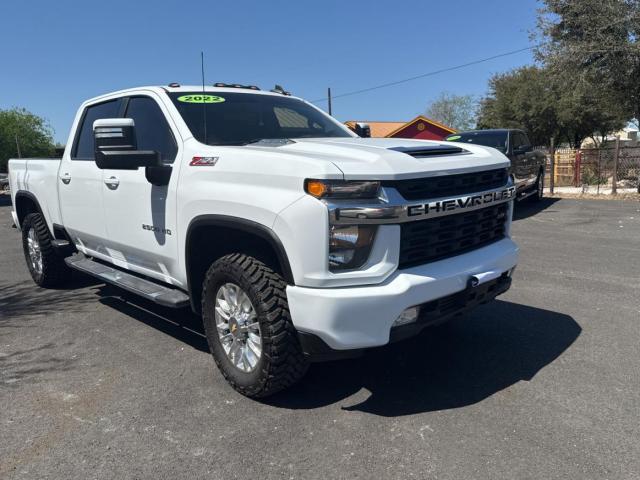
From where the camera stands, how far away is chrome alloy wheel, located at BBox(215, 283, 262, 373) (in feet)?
10.5

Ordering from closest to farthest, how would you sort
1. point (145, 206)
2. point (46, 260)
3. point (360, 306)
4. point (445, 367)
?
point (360, 306), point (445, 367), point (145, 206), point (46, 260)

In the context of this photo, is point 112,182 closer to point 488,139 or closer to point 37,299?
point 37,299

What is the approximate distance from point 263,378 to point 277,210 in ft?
3.31

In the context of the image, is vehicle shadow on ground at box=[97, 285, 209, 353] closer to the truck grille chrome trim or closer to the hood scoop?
the truck grille chrome trim

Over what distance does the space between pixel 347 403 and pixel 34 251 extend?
4692 mm

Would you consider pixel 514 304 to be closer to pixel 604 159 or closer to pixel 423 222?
pixel 423 222

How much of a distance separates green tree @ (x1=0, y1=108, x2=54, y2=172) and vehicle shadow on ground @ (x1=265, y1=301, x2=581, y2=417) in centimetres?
3659

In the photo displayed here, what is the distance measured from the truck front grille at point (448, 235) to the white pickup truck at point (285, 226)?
0.01 metres

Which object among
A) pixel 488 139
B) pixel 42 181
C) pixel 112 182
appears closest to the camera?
pixel 112 182

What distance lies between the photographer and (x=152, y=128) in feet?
13.5

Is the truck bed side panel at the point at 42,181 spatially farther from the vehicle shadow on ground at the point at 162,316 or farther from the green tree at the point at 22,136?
the green tree at the point at 22,136

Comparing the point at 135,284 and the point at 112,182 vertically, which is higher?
the point at 112,182

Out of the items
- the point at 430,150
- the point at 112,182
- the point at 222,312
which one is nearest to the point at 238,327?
the point at 222,312

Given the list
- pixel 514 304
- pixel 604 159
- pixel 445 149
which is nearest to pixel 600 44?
pixel 604 159
